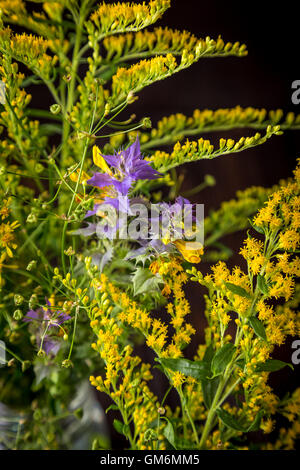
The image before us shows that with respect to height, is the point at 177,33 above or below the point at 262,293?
above

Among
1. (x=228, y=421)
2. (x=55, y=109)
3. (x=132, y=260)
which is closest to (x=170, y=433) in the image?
(x=228, y=421)

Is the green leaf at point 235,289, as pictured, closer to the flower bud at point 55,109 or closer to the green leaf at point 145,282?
the green leaf at point 145,282

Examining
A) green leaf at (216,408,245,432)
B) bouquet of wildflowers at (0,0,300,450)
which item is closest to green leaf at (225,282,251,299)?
bouquet of wildflowers at (0,0,300,450)

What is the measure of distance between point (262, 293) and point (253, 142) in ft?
0.44

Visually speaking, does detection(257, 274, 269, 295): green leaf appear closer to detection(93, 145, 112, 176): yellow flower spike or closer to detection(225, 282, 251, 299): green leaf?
detection(225, 282, 251, 299): green leaf

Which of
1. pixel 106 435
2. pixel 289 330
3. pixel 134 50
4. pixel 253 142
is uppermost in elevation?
pixel 134 50

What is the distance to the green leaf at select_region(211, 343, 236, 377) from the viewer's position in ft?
1.17

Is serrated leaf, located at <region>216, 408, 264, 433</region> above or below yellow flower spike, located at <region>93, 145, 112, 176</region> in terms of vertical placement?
below

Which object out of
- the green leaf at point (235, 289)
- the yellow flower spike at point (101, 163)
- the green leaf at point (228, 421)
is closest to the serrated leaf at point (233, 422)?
the green leaf at point (228, 421)

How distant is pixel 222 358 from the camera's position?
14.1 inches

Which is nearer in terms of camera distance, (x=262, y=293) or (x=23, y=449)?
(x=262, y=293)

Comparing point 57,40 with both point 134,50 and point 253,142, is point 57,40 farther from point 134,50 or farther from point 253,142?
point 253,142

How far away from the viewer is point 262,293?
0.35m
